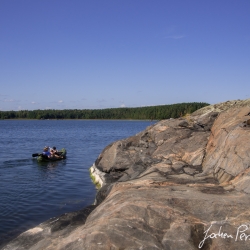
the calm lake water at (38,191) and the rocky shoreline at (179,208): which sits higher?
the rocky shoreline at (179,208)

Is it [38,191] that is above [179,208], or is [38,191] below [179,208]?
below

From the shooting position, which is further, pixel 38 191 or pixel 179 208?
pixel 38 191

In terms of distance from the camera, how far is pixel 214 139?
47.2 feet

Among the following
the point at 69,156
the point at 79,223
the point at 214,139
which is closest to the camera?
the point at 79,223

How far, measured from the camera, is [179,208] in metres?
8.66

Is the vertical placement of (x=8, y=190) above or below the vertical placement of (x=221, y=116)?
below

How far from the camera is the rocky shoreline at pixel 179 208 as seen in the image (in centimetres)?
775

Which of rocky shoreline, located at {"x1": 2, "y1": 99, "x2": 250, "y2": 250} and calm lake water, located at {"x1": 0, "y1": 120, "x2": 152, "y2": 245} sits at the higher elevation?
rocky shoreline, located at {"x1": 2, "y1": 99, "x2": 250, "y2": 250}

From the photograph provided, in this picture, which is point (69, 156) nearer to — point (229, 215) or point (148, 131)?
point (148, 131)

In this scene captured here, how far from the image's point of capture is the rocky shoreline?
7.75 m

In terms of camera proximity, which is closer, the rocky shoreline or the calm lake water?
the rocky shoreline

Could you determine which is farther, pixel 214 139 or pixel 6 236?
pixel 214 139

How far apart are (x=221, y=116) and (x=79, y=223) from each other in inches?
351

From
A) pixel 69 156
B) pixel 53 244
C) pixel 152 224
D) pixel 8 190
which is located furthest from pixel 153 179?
pixel 69 156
